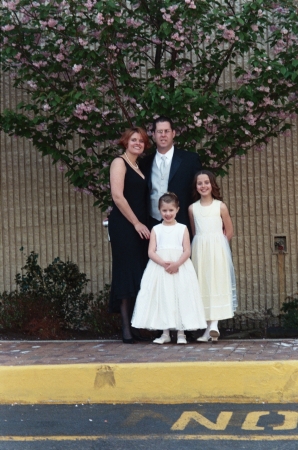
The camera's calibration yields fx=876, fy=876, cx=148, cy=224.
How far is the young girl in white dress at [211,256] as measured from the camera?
7.93 metres

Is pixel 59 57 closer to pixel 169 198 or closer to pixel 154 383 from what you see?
pixel 169 198

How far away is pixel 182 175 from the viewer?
315 inches

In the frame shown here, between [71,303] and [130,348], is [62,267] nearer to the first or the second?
[71,303]

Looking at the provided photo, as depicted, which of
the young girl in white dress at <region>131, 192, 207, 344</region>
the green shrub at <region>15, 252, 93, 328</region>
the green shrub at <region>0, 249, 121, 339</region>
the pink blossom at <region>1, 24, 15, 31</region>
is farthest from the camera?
the green shrub at <region>15, 252, 93, 328</region>

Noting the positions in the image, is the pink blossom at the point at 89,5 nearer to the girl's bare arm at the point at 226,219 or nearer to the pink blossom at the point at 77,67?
the pink blossom at the point at 77,67

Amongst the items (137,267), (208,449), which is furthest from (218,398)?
(137,267)

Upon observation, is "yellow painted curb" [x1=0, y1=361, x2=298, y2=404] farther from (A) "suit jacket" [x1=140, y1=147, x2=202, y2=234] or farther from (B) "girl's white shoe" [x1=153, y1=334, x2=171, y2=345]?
(A) "suit jacket" [x1=140, y1=147, x2=202, y2=234]

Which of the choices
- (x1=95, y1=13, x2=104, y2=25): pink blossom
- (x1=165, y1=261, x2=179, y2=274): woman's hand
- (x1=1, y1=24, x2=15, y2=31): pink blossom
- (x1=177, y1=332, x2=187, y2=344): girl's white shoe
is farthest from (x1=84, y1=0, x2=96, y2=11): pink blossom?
(x1=177, y1=332, x2=187, y2=344): girl's white shoe

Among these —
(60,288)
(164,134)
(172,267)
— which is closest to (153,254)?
(172,267)

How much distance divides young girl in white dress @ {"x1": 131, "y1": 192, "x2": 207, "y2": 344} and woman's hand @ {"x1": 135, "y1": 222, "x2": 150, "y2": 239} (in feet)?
0.26

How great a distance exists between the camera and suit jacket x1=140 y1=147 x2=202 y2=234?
7.98m

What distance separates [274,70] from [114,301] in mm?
2600

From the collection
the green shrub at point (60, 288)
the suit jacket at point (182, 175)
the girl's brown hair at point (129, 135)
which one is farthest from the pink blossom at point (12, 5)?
the green shrub at point (60, 288)

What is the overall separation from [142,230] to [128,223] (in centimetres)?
17
